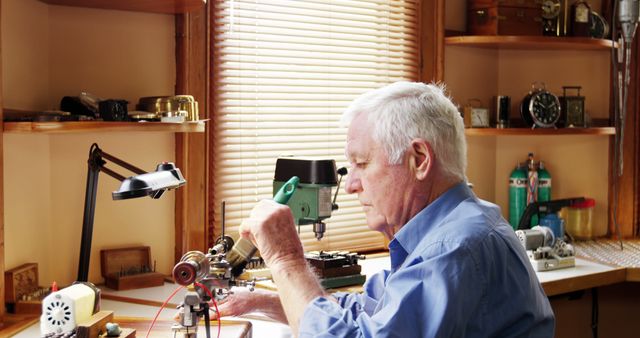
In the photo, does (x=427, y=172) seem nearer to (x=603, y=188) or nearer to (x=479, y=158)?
(x=479, y=158)

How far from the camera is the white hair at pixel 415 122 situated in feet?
5.85

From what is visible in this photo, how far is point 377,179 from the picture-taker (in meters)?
1.85

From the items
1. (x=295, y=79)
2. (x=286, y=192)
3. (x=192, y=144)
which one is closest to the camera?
(x=286, y=192)

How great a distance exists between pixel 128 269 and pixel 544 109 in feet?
7.14

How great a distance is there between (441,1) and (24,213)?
2196mm

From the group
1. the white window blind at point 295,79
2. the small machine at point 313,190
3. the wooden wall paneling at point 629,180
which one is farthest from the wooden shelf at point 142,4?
the wooden wall paneling at point 629,180

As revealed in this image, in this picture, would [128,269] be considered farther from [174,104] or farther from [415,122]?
[415,122]

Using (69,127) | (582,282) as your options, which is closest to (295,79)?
(69,127)

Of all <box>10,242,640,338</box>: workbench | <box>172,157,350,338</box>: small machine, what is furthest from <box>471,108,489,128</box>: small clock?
<box>172,157,350,338</box>: small machine

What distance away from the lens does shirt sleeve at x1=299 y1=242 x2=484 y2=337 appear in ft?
5.18

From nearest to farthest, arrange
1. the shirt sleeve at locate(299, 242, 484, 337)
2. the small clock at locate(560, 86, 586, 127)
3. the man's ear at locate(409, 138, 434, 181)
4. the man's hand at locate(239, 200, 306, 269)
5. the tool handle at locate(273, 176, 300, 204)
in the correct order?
the shirt sleeve at locate(299, 242, 484, 337) < the man's ear at locate(409, 138, 434, 181) < the man's hand at locate(239, 200, 306, 269) < the tool handle at locate(273, 176, 300, 204) < the small clock at locate(560, 86, 586, 127)

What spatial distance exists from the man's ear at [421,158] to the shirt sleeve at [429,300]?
0.21 meters

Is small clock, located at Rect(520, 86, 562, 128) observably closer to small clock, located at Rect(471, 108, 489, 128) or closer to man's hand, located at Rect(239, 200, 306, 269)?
small clock, located at Rect(471, 108, 489, 128)

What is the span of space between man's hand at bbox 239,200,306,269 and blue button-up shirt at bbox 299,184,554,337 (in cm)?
16
